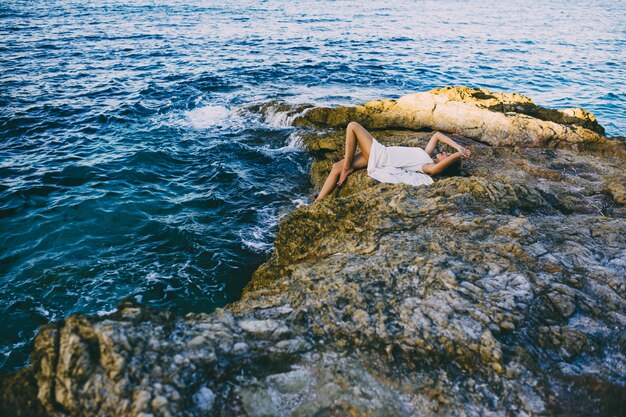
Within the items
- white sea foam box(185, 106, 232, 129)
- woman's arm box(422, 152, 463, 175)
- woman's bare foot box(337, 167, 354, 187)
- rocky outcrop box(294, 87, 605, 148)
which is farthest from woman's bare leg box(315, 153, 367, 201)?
white sea foam box(185, 106, 232, 129)

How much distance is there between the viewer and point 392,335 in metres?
3.26

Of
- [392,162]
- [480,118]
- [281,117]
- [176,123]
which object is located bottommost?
[176,123]

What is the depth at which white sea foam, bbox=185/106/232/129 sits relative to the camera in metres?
13.1

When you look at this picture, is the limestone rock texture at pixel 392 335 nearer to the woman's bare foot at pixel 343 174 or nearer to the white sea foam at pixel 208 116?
the woman's bare foot at pixel 343 174

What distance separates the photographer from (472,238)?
15.0 feet

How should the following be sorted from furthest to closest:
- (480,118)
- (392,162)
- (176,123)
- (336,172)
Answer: (176,123)
(480,118)
(336,172)
(392,162)

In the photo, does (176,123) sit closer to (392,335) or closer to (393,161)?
(393,161)

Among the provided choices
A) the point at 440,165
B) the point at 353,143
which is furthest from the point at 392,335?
the point at 353,143

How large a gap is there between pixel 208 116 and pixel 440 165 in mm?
9622

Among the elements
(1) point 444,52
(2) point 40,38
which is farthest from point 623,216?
(2) point 40,38

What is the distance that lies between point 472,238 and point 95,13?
42210mm

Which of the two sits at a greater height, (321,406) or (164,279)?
(321,406)

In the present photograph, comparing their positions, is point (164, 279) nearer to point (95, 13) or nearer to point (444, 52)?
point (444, 52)

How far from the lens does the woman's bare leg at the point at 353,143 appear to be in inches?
288
